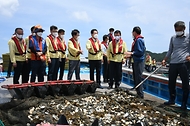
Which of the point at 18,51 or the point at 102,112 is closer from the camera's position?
the point at 102,112

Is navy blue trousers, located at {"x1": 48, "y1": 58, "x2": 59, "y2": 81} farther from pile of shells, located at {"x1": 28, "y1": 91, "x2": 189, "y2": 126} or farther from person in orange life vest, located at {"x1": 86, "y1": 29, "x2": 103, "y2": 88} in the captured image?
pile of shells, located at {"x1": 28, "y1": 91, "x2": 189, "y2": 126}

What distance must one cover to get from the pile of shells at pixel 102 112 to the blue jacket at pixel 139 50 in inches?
41.1

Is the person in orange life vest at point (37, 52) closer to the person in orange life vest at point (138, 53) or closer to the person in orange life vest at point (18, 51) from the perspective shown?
the person in orange life vest at point (18, 51)

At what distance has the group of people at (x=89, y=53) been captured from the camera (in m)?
5.51

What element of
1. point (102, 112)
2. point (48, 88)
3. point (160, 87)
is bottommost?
point (102, 112)

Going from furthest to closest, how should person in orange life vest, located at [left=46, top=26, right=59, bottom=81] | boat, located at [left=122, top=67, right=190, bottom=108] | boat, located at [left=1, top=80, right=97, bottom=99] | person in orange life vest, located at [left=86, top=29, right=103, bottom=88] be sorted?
person in orange life vest, located at [left=86, top=29, right=103, bottom=88] → person in orange life vest, located at [left=46, top=26, right=59, bottom=81] → boat, located at [left=122, top=67, right=190, bottom=108] → boat, located at [left=1, top=80, right=97, bottom=99]

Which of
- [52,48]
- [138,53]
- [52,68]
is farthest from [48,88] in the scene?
[138,53]

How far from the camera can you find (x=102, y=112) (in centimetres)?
509

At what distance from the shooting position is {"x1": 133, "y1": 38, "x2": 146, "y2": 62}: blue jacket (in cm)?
640

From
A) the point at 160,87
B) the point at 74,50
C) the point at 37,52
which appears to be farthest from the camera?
the point at 74,50

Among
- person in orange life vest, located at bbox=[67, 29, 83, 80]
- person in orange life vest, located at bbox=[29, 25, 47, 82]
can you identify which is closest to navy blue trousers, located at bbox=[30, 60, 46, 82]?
person in orange life vest, located at bbox=[29, 25, 47, 82]

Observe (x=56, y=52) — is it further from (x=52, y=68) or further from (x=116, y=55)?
(x=116, y=55)

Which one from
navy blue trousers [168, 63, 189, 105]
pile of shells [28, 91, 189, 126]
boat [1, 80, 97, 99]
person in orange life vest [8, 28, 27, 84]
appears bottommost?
pile of shells [28, 91, 189, 126]

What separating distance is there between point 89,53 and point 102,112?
3303 mm
